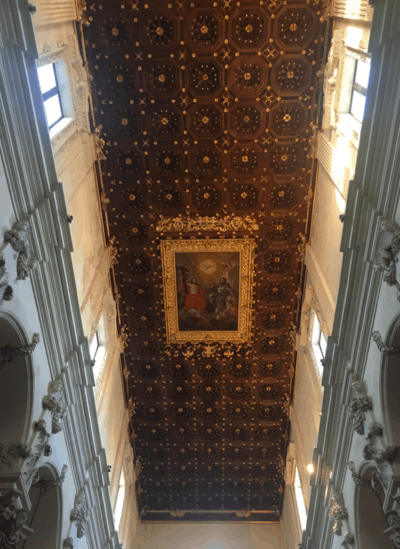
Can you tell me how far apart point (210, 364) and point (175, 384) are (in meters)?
1.31

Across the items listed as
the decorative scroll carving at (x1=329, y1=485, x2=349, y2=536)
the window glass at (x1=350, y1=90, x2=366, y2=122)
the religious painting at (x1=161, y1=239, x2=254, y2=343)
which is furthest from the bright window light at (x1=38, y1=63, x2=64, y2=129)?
the decorative scroll carving at (x1=329, y1=485, x2=349, y2=536)

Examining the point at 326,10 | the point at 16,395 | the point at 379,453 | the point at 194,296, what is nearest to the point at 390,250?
the point at 379,453

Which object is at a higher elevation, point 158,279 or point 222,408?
point 158,279

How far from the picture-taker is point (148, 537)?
16.1 meters

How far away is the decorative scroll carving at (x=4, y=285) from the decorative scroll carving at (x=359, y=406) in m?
5.66

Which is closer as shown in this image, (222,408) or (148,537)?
(222,408)

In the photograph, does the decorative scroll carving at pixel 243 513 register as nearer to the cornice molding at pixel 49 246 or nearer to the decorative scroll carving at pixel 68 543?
the cornice molding at pixel 49 246

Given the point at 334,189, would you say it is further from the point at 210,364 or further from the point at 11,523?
the point at 11,523

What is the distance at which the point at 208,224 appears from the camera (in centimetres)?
1209

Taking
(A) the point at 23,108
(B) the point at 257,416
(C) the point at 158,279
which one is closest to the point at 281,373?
(B) the point at 257,416

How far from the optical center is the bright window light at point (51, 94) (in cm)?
915

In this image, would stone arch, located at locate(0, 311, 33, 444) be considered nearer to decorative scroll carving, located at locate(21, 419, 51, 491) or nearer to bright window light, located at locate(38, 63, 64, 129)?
decorative scroll carving, located at locate(21, 419, 51, 491)

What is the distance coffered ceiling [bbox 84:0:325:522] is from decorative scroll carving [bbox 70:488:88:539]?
5.03 m

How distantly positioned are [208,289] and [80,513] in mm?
6164
